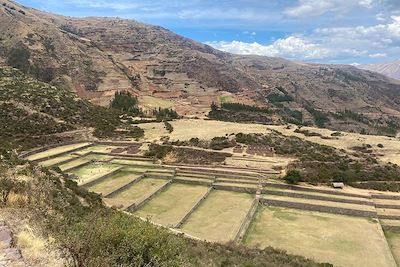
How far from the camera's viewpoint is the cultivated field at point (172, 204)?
26.8 m

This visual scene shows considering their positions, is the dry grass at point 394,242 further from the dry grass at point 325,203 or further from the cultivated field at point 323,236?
the dry grass at point 325,203

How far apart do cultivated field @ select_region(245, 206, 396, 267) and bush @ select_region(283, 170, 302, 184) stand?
453 cm

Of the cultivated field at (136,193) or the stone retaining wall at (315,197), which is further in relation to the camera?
the stone retaining wall at (315,197)

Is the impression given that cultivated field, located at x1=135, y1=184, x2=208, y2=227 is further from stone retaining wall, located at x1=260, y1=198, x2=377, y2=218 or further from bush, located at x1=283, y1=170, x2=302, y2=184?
bush, located at x1=283, y1=170, x2=302, y2=184

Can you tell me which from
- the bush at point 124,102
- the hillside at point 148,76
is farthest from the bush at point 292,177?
the hillside at point 148,76

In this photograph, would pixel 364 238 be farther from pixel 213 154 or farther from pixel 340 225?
pixel 213 154

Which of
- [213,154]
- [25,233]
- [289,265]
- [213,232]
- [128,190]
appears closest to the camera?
[25,233]

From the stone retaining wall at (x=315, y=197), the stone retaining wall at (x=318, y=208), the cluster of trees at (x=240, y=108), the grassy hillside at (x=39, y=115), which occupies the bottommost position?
the cluster of trees at (x=240, y=108)

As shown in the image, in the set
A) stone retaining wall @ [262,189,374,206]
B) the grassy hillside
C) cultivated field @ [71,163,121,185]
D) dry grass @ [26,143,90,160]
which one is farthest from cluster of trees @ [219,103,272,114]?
stone retaining wall @ [262,189,374,206]

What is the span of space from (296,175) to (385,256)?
12.5 metres

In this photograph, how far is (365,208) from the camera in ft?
96.3

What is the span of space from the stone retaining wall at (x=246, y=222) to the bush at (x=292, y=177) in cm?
453

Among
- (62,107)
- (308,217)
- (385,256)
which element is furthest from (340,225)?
(62,107)

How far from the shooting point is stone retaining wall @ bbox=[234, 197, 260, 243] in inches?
950
